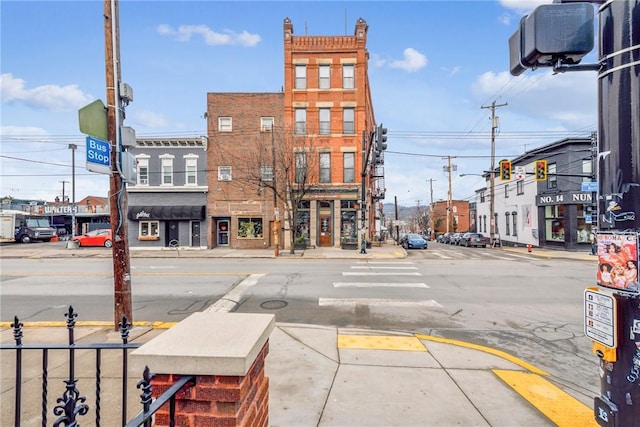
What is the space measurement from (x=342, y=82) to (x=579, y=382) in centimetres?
2590

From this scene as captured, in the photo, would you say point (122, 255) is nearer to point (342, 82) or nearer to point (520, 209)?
point (342, 82)

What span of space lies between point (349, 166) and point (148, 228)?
16662 millimetres

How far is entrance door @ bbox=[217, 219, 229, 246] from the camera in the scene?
1108 inches

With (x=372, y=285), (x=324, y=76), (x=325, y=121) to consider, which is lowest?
(x=372, y=285)

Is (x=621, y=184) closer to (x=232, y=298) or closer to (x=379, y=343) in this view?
(x=379, y=343)

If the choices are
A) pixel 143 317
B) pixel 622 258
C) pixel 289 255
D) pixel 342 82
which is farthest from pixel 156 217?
pixel 622 258

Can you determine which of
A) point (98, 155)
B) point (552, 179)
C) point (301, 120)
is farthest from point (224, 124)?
point (552, 179)

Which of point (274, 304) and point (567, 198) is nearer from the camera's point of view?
point (274, 304)

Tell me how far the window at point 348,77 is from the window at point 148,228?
18.4 metres

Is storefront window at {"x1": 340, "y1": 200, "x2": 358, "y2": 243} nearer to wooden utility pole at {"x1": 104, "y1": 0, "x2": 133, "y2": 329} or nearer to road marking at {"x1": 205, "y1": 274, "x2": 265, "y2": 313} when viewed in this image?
road marking at {"x1": 205, "y1": 274, "x2": 265, "y2": 313}

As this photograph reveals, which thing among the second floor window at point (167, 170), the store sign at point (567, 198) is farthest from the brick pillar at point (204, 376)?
the store sign at point (567, 198)

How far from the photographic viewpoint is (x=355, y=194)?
27.2 metres

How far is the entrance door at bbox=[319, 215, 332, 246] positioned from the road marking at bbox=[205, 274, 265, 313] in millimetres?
15164

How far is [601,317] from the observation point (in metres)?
2.12
